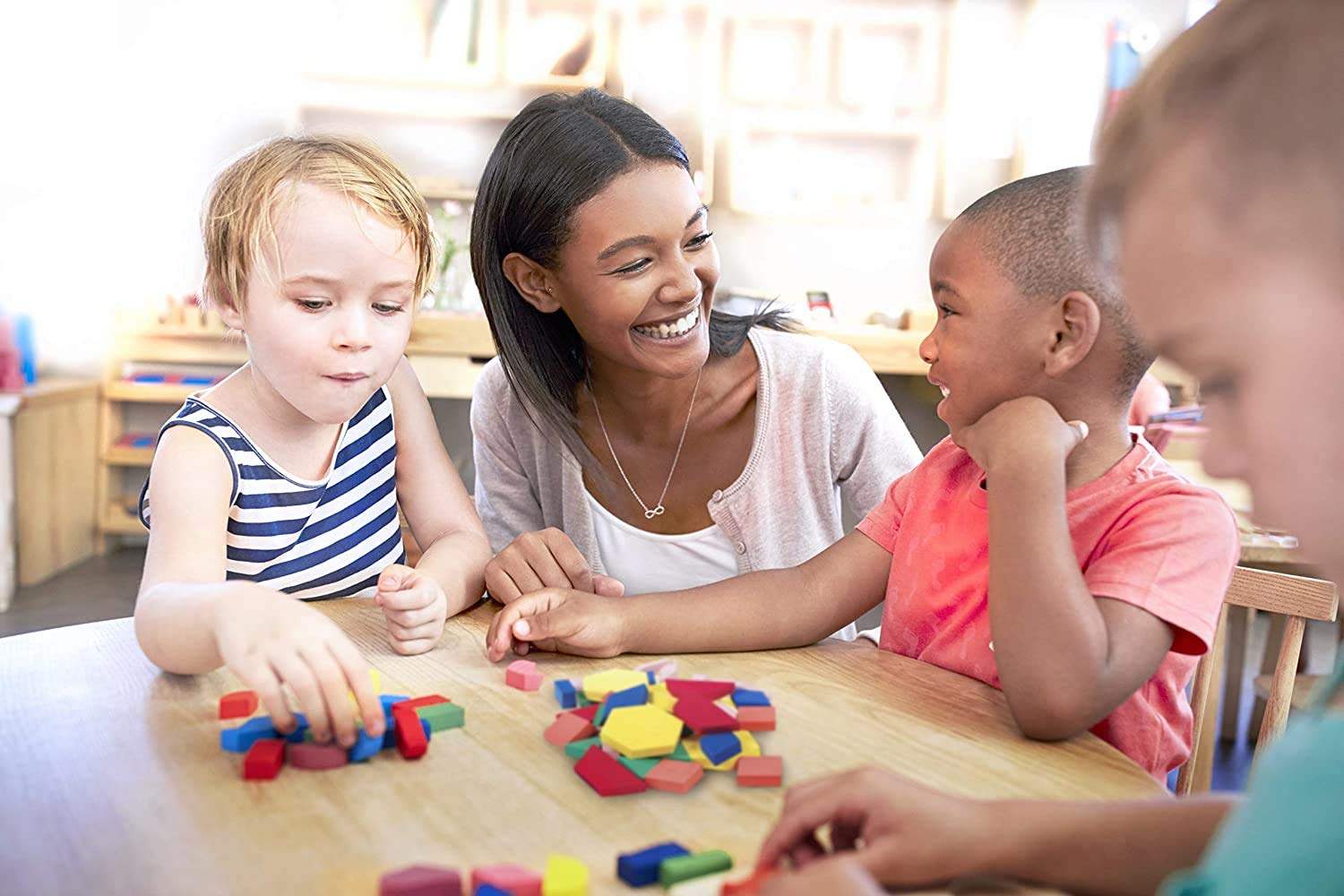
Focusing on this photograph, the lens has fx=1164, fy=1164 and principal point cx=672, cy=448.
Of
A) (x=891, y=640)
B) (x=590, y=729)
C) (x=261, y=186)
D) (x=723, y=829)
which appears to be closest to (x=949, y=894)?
(x=723, y=829)

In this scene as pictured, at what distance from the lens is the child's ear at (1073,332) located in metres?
1.11

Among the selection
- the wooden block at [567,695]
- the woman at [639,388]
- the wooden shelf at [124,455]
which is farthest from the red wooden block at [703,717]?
the wooden shelf at [124,455]

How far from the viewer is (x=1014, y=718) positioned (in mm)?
980

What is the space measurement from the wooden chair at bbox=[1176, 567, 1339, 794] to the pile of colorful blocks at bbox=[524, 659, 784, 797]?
60cm

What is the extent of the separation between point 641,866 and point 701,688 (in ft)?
0.91

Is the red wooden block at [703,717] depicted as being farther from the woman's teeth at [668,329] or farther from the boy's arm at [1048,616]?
the woman's teeth at [668,329]

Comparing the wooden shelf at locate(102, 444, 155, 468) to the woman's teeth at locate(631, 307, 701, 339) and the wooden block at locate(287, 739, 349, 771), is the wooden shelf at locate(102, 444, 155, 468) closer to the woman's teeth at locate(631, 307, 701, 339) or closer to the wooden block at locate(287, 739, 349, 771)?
the woman's teeth at locate(631, 307, 701, 339)

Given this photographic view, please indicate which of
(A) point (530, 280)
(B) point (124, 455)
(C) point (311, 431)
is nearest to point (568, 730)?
(C) point (311, 431)

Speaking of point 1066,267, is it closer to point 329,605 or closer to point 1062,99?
point 329,605

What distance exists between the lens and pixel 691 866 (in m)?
0.68

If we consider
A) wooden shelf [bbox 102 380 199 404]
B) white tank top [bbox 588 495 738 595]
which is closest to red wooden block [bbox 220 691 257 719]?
white tank top [bbox 588 495 738 595]

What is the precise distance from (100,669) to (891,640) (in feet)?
2.59

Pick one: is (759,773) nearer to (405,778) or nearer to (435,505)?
(405,778)

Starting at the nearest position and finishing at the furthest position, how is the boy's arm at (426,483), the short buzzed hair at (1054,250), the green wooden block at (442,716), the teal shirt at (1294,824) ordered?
the teal shirt at (1294,824), the green wooden block at (442,716), the short buzzed hair at (1054,250), the boy's arm at (426,483)
